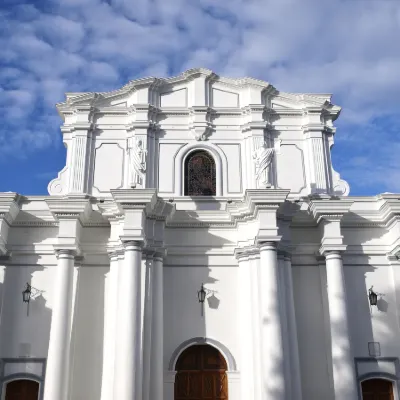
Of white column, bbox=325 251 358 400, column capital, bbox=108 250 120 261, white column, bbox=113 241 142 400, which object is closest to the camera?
white column, bbox=113 241 142 400

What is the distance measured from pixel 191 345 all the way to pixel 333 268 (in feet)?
15.5

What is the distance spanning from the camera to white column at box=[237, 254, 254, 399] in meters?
16.4

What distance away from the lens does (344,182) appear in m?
19.5

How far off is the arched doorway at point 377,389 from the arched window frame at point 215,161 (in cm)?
727

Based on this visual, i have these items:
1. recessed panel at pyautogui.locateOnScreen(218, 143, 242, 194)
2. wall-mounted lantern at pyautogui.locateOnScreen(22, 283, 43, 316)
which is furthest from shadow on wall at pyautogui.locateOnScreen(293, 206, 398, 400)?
wall-mounted lantern at pyautogui.locateOnScreen(22, 283, 43, 316)

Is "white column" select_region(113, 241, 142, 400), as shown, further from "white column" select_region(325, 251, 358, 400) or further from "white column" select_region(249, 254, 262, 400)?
"white column" select_region(325, 251, 358, 400)

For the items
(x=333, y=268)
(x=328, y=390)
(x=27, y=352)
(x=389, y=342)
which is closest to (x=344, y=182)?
(x=333, y=268)

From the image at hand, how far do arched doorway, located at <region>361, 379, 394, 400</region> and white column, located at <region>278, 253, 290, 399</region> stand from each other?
2.53 metres

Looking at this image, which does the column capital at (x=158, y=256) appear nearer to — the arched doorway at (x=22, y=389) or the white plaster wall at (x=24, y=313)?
the white plaster wall at (x=24, y=313)

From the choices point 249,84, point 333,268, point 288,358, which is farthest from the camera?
point 249,84

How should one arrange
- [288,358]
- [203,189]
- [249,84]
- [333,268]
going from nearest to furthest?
[288,358] < [333,268] < [203,189] < [249,84]

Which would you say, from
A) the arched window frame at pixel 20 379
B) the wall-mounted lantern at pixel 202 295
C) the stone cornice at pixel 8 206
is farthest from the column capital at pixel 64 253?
the wall-mounted lantern at pixel 202 295

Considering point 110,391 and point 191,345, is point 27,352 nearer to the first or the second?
point 110,391

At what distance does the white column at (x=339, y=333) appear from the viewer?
15.8 metres
